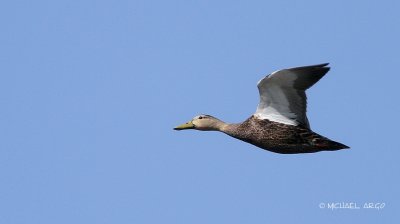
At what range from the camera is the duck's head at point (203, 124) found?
21734mm

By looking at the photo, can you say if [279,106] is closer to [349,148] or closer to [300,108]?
[300,108]

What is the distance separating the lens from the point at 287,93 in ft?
63.8

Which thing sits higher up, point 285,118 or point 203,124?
point 203,124

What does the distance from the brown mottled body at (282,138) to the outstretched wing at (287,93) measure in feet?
0.56

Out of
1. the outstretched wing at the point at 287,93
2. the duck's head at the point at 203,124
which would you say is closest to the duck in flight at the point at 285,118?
the outstretched wing at the point at 287,93

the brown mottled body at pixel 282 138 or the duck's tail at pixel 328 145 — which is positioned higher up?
the brown mottled body at pixel 282 138

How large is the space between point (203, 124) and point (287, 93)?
11.1ft

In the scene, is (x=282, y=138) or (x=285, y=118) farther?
(x=285, y=118)

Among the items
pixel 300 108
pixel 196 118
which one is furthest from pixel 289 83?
pixel 196 118

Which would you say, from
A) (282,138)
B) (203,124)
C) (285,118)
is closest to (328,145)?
(282,138)

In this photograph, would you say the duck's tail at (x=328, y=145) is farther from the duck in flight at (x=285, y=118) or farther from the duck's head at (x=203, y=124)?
the duck's head at (x=203, y=124)

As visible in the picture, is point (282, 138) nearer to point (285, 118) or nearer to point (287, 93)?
point (285, 118)

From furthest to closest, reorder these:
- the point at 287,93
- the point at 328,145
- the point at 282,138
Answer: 1. the point at 282,138
2. the point at 287,93
3. the point at 328,145

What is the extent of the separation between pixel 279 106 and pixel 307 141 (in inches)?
43.2
